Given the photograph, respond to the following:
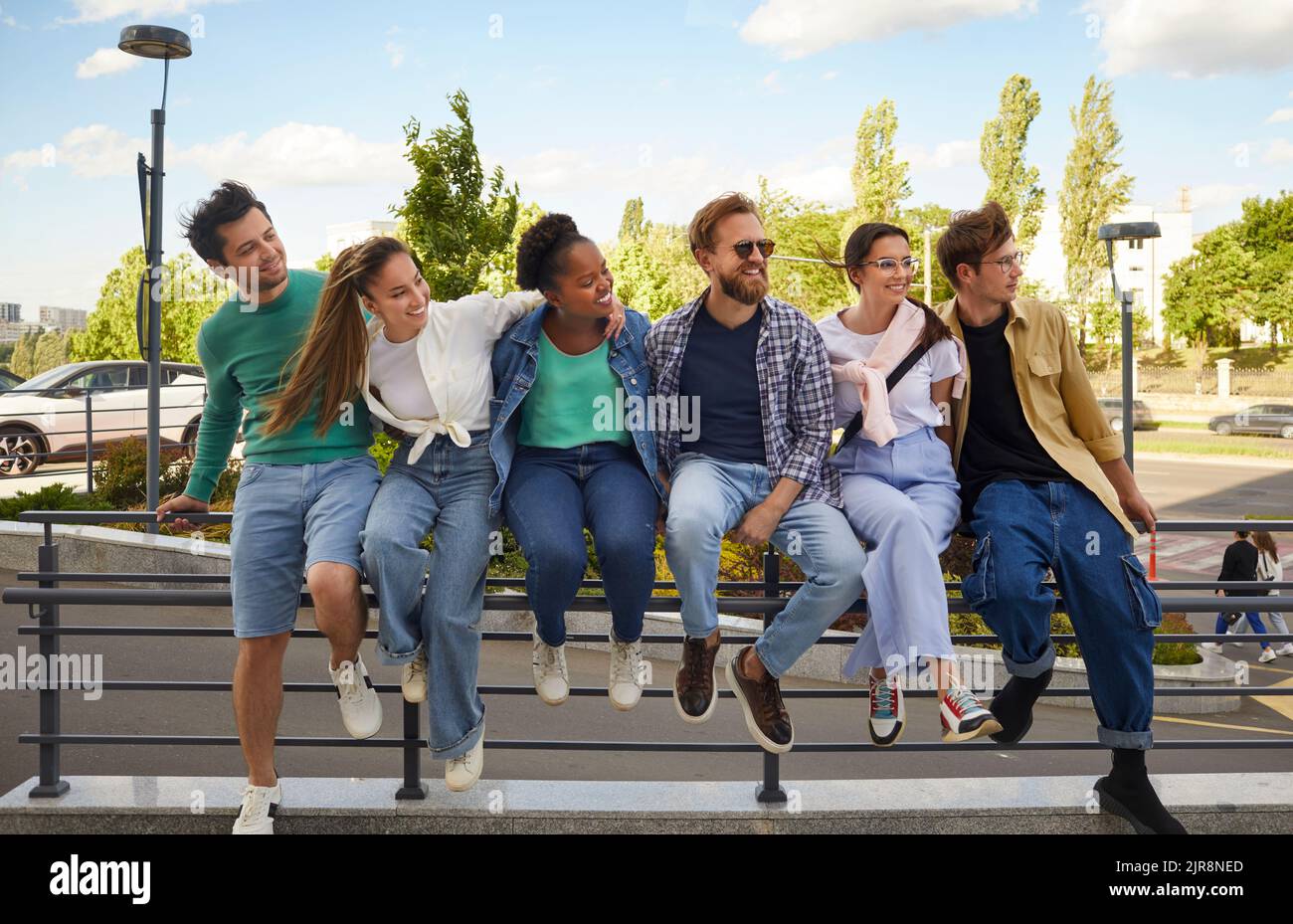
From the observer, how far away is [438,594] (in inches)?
133

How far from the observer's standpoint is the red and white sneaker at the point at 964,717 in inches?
132

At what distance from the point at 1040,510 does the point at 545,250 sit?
6.33ft

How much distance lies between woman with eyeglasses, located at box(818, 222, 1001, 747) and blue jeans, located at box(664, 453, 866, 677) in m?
0.13

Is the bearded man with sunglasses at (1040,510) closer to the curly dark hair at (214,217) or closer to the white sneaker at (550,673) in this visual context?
the white sneaker at (550,673)

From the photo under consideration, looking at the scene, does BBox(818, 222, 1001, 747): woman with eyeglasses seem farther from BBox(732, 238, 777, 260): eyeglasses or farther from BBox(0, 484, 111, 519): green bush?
BBox(0, 484, 111, 519): green bush

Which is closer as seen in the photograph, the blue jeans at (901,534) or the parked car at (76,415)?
the blue jeans at (901,534)

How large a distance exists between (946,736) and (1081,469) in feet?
3.49

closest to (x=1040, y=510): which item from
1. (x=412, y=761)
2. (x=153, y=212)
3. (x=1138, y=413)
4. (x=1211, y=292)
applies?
(x=412, y=761)

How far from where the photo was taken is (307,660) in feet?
25.3

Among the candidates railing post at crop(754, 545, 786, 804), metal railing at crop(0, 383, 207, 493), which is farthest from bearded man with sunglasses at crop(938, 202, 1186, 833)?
metal railing at crop(0, 383, 207, 493)

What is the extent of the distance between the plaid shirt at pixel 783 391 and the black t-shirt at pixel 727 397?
4 centimetres

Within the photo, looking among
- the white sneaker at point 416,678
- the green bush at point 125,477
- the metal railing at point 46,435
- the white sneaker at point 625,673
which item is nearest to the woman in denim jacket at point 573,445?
the white sneaker at point 625,673

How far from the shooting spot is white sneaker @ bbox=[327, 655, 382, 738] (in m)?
3.49

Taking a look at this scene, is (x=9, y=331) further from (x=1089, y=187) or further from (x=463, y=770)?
(x=463, y=770)
